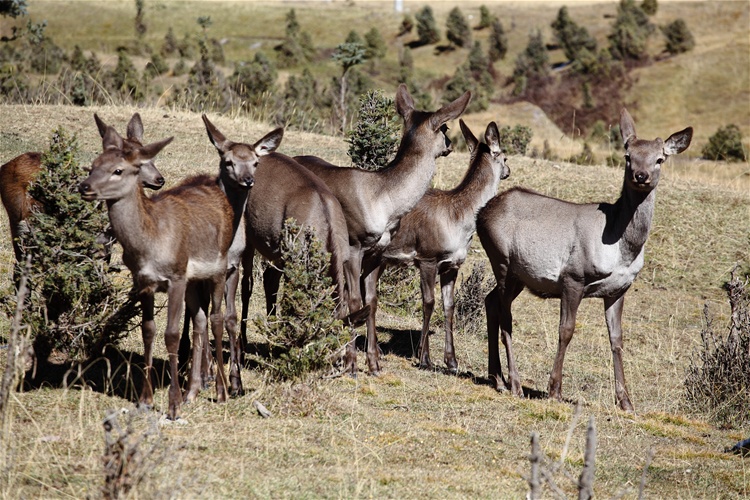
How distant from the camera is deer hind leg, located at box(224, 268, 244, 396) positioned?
924 cm

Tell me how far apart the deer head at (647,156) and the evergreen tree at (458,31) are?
71.0m

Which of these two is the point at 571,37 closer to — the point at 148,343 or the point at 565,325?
the point at 565,325

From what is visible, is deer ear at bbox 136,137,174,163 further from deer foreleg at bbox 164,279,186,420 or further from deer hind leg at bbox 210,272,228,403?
deer hind leg at bbox 210,272,228,403

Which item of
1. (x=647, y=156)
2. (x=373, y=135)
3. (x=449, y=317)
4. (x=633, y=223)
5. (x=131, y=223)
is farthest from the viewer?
(x=373, y=135)

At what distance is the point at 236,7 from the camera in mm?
95062

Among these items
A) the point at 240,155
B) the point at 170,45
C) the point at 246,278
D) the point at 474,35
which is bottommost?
the point at 170,45

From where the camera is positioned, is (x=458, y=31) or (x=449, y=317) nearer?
(x=449, y=317)

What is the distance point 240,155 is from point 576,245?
3.90m

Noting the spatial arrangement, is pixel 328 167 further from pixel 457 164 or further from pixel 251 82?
pixel 251 82

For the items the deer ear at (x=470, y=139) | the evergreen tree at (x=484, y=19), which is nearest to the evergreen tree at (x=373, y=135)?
the deer ear at (x=470, y=139)

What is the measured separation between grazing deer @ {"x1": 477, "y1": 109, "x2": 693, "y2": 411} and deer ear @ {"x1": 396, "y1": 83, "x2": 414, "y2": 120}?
1682 mm

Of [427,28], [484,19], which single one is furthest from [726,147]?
[484,19]

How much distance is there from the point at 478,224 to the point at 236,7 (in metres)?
88.4

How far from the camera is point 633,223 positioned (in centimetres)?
1031
